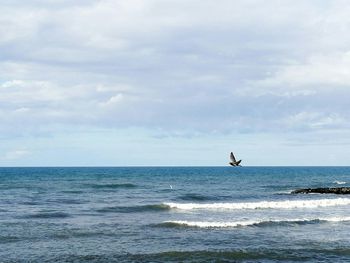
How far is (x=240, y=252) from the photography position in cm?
2406

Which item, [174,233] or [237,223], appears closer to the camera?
[174,233]

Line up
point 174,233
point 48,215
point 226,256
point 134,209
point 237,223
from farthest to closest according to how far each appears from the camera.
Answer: point 134,209
point 48,215
point 237,223
point 174,233
point 226,256

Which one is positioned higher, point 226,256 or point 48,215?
point 48,215

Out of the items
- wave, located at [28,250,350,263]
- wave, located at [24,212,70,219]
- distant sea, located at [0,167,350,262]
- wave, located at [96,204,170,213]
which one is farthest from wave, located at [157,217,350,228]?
wave, located at [24,212,70,219]

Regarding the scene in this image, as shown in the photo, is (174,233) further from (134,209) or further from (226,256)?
(134,209)

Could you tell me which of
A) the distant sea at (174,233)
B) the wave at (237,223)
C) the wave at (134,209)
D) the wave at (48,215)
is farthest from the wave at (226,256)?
the wave at (134,209)

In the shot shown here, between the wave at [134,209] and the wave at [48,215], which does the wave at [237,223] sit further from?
the wave at [48,215]

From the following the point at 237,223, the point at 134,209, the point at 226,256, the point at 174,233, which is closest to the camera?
the point at 226,256

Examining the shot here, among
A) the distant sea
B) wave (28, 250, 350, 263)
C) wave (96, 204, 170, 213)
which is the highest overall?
wave (96, 204, 170, 213)

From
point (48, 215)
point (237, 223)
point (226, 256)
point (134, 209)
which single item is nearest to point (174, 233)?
point (237, 223)

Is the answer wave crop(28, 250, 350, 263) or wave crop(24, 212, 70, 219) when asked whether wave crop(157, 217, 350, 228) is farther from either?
wave crop(24, 212, 70, 219)

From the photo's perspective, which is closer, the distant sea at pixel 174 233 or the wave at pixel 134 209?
the distant sea at pixel 174 233

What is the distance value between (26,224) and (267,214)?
1793 cm

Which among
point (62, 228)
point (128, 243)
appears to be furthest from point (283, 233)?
point (62, 228)
